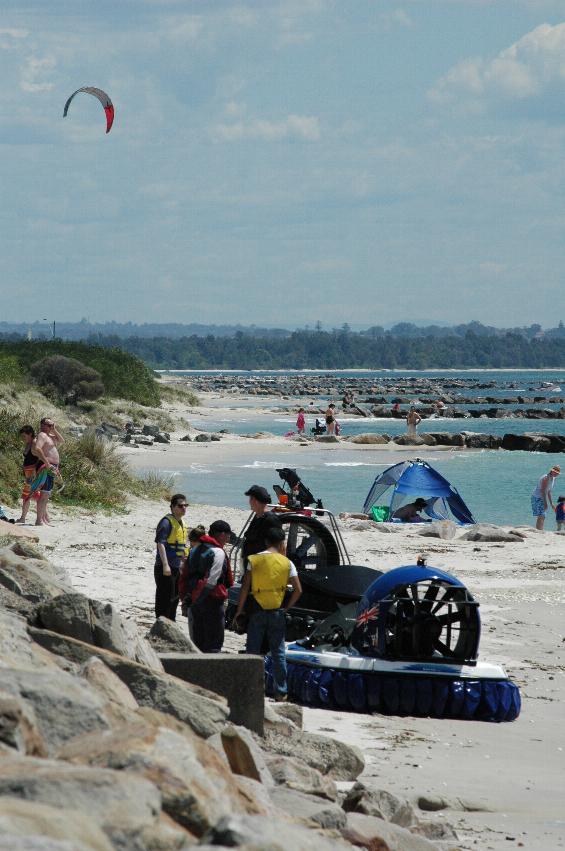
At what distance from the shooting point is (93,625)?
276 inches

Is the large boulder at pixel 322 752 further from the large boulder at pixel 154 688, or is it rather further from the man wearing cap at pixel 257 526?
the man wearing cap at pixel 257 526

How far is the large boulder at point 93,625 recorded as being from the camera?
696 cm

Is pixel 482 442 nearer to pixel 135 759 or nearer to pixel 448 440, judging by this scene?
pixel 448 440

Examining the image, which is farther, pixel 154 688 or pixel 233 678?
pixel 233 678

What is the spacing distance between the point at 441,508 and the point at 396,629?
1526 cm

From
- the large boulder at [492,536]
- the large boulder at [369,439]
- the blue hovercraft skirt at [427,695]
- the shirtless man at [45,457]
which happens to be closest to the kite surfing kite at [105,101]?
the shirtless man at [45,457]

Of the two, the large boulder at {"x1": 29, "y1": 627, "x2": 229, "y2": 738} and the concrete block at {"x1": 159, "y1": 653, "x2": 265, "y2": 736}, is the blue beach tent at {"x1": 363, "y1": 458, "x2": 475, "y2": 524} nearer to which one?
the concrete block at {"x1": 159, "y1": 653, "x2": 265, "y2": 736}

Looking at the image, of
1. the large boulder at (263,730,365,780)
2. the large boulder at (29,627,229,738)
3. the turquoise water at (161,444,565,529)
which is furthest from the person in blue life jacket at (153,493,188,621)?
the turquoise water at (161,444,565,529)

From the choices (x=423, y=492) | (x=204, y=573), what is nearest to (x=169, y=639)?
(x=204, y=573)

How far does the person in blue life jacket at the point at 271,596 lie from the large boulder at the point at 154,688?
2.36 meters

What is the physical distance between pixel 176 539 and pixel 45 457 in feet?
21.5

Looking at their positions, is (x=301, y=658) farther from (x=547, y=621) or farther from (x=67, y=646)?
(x=547, y=621)

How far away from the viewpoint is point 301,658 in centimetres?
977

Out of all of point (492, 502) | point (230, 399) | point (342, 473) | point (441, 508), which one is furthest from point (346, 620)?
point (230, 399)
